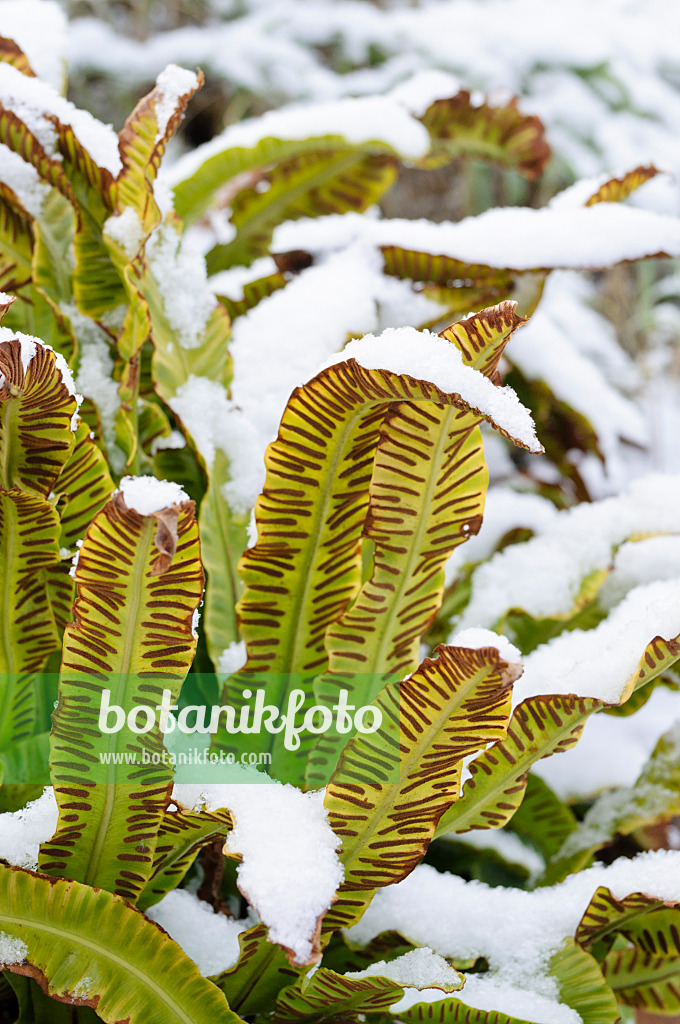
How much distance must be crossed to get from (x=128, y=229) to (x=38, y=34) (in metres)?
0.30

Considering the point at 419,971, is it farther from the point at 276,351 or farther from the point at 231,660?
the point at 276,351

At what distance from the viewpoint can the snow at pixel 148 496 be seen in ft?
1.05

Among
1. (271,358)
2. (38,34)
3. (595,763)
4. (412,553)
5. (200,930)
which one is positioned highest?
(38,34)

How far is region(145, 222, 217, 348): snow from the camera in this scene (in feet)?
1.73

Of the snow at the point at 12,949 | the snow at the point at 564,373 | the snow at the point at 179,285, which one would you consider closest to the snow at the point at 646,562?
the snow at the point at 564,373

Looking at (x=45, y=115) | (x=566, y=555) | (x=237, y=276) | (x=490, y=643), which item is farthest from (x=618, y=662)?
(x=237, y=276)

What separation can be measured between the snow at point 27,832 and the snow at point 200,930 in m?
0.08

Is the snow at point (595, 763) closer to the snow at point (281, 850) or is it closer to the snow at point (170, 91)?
the snow at point (281, 850)

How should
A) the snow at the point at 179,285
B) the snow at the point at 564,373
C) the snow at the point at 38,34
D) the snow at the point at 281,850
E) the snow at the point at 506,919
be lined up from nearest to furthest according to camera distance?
1. the snow at the point at 281,850
2. the snow at the point at 506,919
3. the snow at the point at 179,285
4. the snow at the point at 38,34
5. the snow at the point at 564,373

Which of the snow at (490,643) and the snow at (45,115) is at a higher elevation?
the snow at (45,115)

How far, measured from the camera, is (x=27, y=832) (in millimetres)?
396

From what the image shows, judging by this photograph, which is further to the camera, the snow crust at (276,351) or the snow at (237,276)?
the snow at (237,276)

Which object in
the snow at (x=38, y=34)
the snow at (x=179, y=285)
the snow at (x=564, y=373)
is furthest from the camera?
the snow at (x=564, y=373)

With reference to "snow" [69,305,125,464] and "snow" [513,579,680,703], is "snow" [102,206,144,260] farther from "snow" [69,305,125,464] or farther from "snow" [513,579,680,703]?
"snow" [513,579,680,703]
